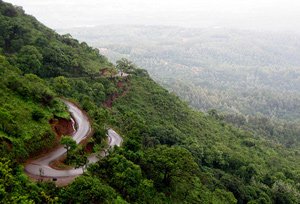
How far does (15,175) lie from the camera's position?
30391mm

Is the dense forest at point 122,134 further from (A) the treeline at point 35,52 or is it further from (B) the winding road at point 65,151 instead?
(B) the winding road at point 65,151

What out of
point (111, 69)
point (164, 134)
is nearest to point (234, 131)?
point (111, 69)

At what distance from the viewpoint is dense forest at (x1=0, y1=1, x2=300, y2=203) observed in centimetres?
3341

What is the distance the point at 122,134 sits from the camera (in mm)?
49438

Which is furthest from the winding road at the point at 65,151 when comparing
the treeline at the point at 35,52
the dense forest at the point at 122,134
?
the treeline at the point at 35,52

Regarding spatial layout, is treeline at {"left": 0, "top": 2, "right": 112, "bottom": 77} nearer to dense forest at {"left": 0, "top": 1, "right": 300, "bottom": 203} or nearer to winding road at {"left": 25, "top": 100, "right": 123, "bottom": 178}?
dense forest at {"left": 0, "top": 1, "right": 300, "bottom": 203}

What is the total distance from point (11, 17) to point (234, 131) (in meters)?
54.5

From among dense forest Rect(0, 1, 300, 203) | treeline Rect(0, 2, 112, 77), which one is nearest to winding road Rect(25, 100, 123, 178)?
dense forest Rect(0, 1, 300, 203)

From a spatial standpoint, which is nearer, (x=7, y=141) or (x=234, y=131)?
(x=7, y=141)

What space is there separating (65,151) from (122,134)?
461 inches

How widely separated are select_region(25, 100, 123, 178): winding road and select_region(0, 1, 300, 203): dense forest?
921 mm

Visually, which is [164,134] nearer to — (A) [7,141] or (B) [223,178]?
(B) [223,178]

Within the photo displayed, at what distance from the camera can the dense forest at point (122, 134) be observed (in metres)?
33.4

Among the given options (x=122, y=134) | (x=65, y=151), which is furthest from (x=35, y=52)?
(x=65, y=151)
